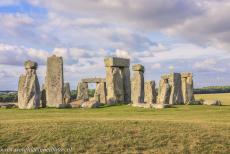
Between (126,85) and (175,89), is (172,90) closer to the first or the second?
(175,89)

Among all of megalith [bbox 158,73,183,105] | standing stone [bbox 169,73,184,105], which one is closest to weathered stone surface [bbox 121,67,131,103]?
megalith [bbox 158,73,183,105]

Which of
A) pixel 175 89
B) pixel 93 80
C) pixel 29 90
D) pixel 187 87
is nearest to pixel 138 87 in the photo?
pixel 175 89

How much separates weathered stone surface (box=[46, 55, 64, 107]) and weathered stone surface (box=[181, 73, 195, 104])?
11.0 m

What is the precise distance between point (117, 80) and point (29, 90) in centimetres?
843

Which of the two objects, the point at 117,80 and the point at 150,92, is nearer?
the point at 117,80

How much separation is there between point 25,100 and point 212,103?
1475 cm

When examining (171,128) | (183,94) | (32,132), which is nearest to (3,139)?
(32,132)

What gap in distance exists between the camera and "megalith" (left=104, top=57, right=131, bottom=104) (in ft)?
120

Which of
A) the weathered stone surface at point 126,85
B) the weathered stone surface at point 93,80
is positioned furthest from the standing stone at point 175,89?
the weathered stone surface at point 93,80

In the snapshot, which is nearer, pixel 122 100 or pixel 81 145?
pixel 81 145

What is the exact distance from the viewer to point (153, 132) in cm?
1755

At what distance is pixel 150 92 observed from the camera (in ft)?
128

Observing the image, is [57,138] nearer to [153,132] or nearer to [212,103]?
[153,132]

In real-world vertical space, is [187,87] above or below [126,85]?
below
